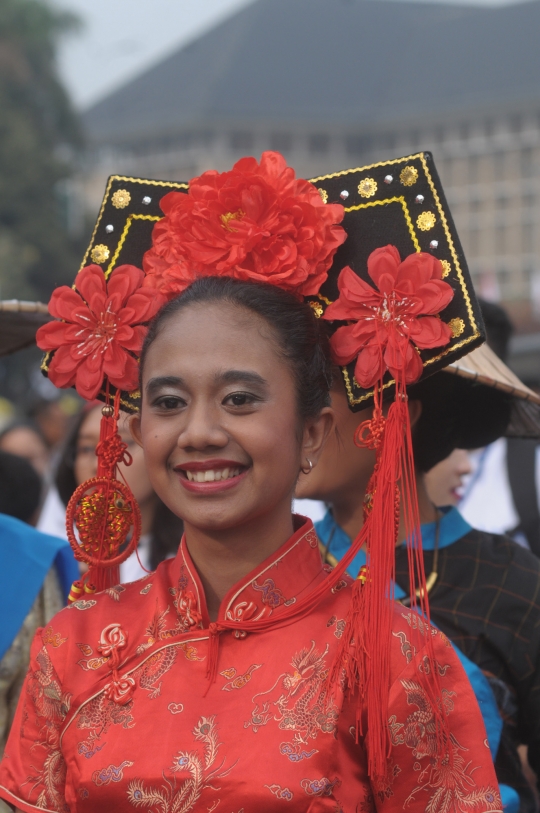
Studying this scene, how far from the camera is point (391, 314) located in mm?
2078

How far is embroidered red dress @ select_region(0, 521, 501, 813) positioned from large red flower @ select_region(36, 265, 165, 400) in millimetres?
393

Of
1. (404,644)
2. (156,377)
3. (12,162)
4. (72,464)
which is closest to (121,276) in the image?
(156,377)

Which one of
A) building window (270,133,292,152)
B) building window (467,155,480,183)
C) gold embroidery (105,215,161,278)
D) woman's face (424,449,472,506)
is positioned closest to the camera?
gold embroidery (105,215,161,278)

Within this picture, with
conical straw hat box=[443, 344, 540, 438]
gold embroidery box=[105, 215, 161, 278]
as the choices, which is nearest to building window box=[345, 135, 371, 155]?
conical straw hat box=[443, 344, 540, 438]

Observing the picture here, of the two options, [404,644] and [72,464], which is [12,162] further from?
[404,644]

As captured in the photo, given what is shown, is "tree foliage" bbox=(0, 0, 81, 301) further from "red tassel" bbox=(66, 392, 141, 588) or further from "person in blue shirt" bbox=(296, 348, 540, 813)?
"red tassel" bbox=(66, 392, 141, 588)

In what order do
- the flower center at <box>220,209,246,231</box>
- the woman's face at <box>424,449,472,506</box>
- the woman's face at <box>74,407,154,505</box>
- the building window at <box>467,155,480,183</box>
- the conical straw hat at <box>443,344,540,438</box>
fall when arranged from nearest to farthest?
1. the flower center at <box>220,209,246,231</box>
2. the conical straw hat at <box>443,344,540,438</box>
3. the woman's face at <box>424,449,472,506</box>
4. the woman's face at <box>74,407,154,505</box>
5. the building window at <box>467,155,480,183</box>

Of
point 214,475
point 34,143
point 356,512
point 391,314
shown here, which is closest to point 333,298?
point 391,314

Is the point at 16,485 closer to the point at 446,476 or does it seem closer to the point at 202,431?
the point at 446,476

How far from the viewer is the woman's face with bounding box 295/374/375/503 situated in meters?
2.46

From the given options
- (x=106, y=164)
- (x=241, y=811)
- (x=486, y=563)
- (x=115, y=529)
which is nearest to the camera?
(x=241, y=811)

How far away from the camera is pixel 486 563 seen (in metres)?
2.66

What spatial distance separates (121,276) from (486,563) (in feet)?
3.51

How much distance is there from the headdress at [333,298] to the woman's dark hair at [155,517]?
180 centimetres
